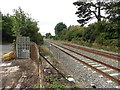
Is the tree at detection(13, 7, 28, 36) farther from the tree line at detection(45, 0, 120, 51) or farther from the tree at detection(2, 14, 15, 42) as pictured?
the tree at detection(2, 14, 15, 42)

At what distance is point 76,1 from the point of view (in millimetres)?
20062

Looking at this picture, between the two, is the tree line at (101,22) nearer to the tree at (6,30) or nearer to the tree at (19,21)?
the tree at (19,21)

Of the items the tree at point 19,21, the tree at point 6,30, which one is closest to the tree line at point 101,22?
the tree at point 19,21

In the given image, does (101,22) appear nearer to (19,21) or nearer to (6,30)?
(19,21)

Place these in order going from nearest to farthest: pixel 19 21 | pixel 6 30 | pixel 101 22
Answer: pixel 19 21 < pixel 101 22 < pixel 6 30

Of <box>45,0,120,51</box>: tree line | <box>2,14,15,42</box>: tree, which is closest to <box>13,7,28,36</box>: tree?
<box>45,0,120,51</box>: tree line

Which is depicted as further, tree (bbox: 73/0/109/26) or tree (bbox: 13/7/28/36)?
tree (bbox: 73/0/109/26)

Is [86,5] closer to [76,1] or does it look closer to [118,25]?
[76,1]

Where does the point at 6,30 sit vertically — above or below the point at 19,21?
above

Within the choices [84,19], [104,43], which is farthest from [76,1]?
[104,43]

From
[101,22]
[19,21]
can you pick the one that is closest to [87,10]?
[101,22]

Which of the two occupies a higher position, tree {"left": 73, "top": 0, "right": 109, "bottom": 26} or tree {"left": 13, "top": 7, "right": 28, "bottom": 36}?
tree {"left": 73, "top": 0, "right": 109, "bottom": 26}

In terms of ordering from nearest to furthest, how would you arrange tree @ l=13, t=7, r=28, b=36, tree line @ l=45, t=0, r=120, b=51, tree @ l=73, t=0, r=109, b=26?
tree @ l=13, t=7, r=28, b=36 < tree line @ l=45, t=0, r=120, b=51 < tree @ l=73, t=0, r=109, b=26

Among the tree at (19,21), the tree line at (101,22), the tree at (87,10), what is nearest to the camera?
the tree at (19,21)
